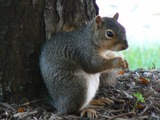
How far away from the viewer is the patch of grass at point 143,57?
3.87 meters

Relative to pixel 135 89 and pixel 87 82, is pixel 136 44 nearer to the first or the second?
pixel 135 89

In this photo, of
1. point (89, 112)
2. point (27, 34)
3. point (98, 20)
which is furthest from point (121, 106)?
point (27, 34)

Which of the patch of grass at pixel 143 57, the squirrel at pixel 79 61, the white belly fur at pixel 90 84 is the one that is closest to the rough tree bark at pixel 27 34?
the squirrel at pixel 79 61

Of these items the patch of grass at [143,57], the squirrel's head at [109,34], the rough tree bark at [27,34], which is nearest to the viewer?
the squirrel's head at [109,34]

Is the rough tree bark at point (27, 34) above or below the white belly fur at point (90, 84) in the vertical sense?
above

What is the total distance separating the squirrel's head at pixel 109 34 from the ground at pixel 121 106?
410 millimetres

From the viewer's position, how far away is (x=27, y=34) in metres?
2.72

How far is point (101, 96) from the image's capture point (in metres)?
2.95

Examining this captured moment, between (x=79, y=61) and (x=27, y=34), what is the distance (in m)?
0.38

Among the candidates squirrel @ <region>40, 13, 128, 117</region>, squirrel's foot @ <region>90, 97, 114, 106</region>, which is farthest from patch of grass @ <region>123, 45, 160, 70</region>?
squirrel @ <region>40, 13, 128, 117</region>

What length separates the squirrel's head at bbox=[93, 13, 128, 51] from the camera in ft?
8.43

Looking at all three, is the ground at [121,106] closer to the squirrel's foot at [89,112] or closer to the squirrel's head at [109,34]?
the squirrel's foot at [89,112]

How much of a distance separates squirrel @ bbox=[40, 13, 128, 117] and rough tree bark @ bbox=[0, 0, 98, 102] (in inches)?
3.7

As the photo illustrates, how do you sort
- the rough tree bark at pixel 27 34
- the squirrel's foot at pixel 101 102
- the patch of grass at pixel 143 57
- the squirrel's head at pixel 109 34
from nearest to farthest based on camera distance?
the squirrel's head at pixel 109 34, the rough tree bark at pixel 27 34, the squirrel's foot at pixel 101 102, the patch of grass at pixel 143 57
